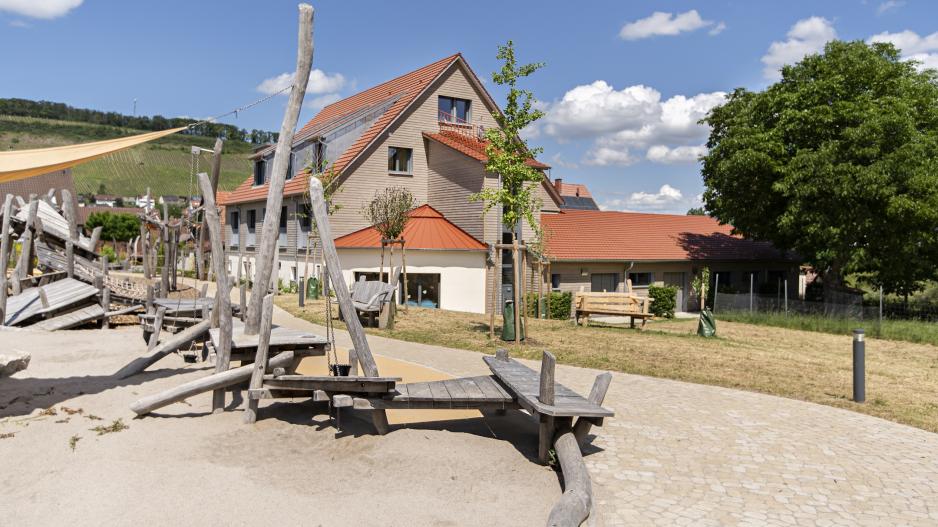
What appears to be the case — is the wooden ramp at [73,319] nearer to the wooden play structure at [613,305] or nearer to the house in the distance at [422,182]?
the house in the distance at [422,182]

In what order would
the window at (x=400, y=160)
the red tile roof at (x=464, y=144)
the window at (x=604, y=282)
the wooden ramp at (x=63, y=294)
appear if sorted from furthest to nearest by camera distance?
the window at (x=604, y=282) → the window at (x=400, y=160) → the red tile roof at (x=464, y=144) → the wooden ramp at (x=63, y=294)

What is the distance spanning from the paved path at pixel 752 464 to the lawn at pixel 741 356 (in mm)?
1195

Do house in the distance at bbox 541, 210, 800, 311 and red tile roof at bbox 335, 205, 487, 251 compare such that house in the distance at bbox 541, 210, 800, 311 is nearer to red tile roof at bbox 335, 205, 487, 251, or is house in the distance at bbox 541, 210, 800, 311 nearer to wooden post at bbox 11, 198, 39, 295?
red tile roof at bbox 335, 205, 487, 251

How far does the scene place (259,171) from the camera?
32531 millimetres

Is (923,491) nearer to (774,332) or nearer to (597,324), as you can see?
(597,324)

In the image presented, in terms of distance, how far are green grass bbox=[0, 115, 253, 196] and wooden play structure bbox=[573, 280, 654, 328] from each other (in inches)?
4171

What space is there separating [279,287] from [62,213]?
1068 cm

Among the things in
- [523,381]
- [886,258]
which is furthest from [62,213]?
[886,258]

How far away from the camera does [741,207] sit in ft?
88.6

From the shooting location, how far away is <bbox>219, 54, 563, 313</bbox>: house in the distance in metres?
24.8

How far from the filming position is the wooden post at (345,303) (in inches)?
283

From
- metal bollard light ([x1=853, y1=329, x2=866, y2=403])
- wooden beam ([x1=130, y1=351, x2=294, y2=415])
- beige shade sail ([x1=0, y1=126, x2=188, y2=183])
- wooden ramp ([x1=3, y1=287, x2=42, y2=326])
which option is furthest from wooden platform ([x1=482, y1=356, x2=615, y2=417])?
wooden ramp ([x1=3, y1=287, x2=42, y2=326])

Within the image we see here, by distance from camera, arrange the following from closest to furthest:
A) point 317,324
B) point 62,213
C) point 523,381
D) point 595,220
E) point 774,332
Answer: point 523,381
point 317,324
point 62,213
point 774,332
point 595,220

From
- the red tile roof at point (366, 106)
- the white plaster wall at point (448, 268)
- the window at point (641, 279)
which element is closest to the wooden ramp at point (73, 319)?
the red tile roof at point (366, 106)
